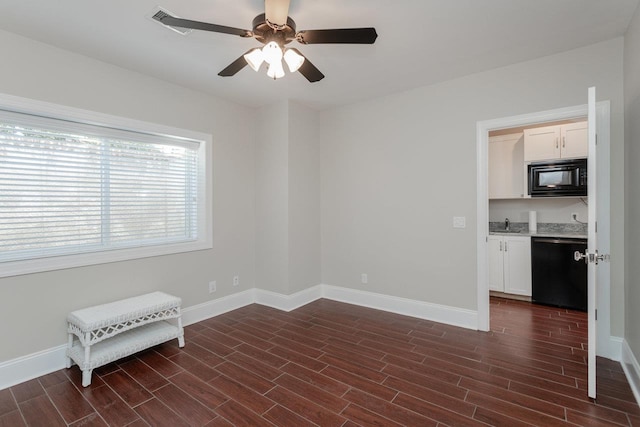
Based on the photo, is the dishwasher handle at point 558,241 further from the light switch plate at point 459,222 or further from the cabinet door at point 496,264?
the light switch plate at point 459,222

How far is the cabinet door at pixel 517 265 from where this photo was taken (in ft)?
14.3

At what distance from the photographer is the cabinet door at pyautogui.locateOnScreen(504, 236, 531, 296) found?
435cm

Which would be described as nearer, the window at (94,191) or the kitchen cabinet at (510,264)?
the window at (94,191)

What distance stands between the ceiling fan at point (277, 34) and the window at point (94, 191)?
1.47m

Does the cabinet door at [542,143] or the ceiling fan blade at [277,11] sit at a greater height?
the ceiling fan blade at [277,11]

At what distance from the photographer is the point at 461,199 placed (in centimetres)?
345

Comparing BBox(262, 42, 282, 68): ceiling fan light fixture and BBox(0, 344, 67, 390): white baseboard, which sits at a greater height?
BBox(262, 42, 282, 68): ceiling fan light fixture

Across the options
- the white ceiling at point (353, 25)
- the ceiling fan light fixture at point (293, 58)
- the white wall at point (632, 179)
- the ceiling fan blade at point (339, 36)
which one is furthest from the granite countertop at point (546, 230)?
the ceiling fan light fixture at point (293, 58)

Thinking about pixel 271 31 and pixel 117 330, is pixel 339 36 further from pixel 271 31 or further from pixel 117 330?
pixel 117 330

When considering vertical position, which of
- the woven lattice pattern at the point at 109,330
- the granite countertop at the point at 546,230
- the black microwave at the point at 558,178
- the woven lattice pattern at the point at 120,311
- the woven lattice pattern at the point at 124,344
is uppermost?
the black microwave at the point at 558,178

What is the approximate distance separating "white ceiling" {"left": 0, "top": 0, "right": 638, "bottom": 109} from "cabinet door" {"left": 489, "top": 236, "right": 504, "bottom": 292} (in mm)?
2544

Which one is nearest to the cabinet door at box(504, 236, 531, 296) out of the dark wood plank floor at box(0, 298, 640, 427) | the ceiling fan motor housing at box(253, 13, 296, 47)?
the dark wood plank floor at box(0, 298, 640, 427)

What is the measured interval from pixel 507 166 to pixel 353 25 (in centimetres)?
370

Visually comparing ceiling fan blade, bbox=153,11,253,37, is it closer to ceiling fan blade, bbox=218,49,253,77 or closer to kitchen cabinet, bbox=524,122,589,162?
ceiling fan blade, bbox=218,49,253,77
